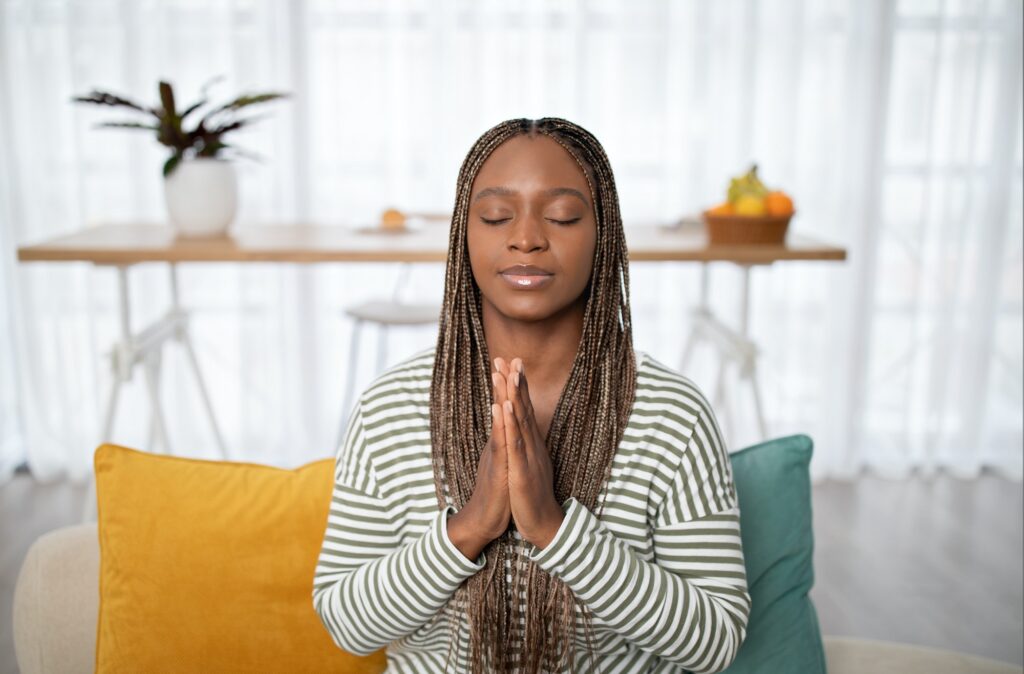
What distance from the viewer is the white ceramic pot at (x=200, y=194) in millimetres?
2564

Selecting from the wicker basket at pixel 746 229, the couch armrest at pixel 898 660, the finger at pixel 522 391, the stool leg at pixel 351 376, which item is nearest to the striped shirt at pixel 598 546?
the finger at pixel 522 391

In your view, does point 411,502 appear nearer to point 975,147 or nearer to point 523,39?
point 523,39

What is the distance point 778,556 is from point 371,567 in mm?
589

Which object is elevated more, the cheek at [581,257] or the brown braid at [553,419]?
the cheek at [581,257]

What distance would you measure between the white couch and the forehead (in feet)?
2.53

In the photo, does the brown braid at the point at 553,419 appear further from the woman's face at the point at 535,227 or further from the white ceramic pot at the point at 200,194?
the white ceramic pot at the point at 200,194

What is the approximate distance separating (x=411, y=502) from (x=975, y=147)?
2951 mm

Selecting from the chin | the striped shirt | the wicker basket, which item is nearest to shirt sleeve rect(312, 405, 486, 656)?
the striped shirt

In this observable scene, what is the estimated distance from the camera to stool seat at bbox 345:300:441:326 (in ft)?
9.77

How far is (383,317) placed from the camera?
3.00 meters

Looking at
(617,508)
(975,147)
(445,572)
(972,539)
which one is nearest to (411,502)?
(445,572)

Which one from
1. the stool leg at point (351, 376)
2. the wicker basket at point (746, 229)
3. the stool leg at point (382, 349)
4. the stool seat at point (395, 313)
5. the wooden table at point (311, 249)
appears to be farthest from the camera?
the stool leg at point (382, 349)

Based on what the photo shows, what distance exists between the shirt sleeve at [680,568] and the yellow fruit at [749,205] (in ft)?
4.90

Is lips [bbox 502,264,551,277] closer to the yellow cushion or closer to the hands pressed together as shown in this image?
the hands pressed together
